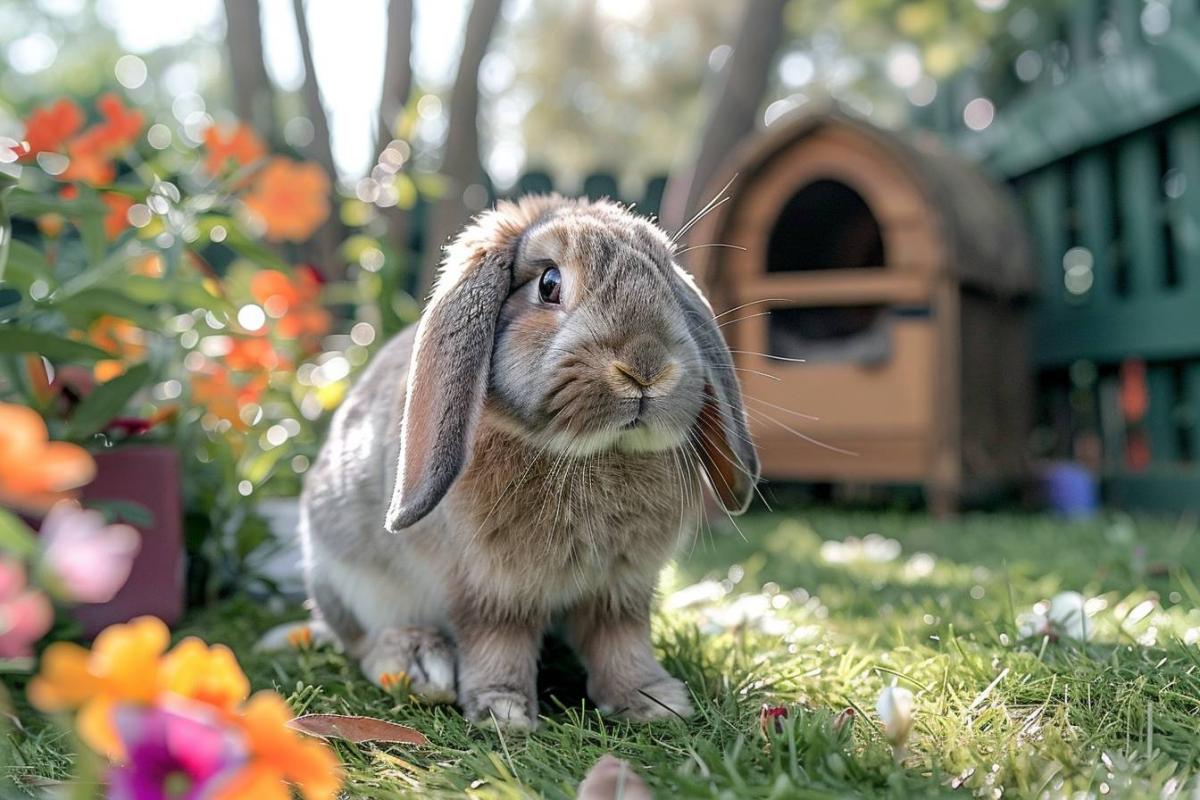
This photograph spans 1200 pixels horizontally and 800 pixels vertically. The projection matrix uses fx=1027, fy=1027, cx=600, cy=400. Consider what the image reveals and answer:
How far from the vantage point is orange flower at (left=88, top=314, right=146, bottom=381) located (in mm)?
2043

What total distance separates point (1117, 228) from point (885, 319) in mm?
1353

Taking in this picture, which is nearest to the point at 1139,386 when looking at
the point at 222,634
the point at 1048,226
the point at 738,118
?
the point at 1048,226

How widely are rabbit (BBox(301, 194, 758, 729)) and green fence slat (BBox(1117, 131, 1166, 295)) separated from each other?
3.33 metres

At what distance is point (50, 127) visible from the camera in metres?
1.99

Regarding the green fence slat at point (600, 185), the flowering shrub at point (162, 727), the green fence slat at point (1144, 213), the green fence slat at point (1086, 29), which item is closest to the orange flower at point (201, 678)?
the flowering shrub at point (162, 727)

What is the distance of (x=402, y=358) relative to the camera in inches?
70.4

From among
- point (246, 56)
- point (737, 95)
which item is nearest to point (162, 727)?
point (246, 56)

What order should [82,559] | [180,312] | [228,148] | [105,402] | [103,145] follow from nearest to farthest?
[82,559] < [105,402] < [103,145] < [228,148] < [180,312]

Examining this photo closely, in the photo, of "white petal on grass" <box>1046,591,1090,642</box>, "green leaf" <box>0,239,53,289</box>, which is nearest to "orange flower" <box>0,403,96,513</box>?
"green leaf" <box>0,239,53,289</box>

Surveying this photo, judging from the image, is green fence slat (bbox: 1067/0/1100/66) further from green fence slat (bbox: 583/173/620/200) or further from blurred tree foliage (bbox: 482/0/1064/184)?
blurred tree foliage (bbox: 482/0/1064/184)

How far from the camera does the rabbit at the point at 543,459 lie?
1364 millimetres

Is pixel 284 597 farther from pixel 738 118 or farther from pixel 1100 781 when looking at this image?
pixel 738 118

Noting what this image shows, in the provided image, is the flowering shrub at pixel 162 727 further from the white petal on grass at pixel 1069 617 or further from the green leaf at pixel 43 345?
the white petal on grass at pixel 1069 617

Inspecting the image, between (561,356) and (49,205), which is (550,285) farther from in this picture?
(49,205)
